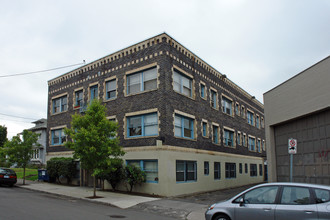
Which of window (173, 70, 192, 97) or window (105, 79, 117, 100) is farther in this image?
window (105, 79, 117, 100)

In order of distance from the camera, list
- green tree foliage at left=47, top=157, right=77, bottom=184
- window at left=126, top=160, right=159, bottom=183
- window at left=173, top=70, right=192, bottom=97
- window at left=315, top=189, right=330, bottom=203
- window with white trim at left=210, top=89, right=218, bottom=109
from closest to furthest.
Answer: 1. window at left=315, top=189, right=330, bottom=203
2. window at left=126, top=160, right=159, bottom=183
3. window at left=173, top=70, right=192, bottom=97
4. green tree foliage at left=47, top=157, right=77, bottom=184
5. window with white trim at left=210, top=89, right=218, bottom=109

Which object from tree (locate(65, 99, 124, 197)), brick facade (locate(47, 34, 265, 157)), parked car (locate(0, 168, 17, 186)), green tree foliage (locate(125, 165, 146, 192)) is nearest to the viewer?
tree (locate(65, 99, 124, 197))

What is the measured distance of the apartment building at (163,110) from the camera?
1822 centimetres

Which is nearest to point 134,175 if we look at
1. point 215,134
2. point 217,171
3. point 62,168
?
point 62,168

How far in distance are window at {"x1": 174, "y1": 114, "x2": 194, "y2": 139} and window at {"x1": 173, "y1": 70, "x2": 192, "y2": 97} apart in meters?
1.79

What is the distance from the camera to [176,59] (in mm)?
19734

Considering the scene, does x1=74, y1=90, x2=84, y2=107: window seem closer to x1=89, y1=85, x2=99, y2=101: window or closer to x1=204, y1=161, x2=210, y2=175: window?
x1=89, y1=85, x2=99, y2=101: window

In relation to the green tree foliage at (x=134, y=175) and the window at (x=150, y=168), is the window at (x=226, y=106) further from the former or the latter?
the green tree foliage at (x=134, y=175)

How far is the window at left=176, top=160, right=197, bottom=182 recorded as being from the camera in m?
18.8

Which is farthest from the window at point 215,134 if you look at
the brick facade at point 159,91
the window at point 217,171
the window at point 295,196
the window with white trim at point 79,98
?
the window at point 295,196

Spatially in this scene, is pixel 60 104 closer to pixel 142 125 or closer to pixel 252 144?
pixel 142 125

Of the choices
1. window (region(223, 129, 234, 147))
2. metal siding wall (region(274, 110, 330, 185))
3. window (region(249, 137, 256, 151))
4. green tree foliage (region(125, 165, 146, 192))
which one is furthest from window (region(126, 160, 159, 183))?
window (region(249, 137, 256, 151))

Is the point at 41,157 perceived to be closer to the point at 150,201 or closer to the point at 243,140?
the point at 243,140

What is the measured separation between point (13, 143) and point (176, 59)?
45.7ft
